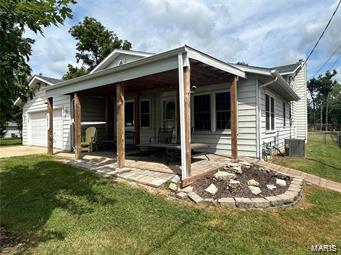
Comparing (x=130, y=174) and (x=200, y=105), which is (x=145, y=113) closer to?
(x=200, y=105)

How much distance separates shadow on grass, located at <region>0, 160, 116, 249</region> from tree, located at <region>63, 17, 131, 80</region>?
63.9 feet

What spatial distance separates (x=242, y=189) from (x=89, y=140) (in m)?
7.84

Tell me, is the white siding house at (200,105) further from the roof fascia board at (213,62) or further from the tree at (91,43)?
the tree at (91,43)

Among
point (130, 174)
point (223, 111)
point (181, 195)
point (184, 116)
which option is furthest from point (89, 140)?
point (181, 195)

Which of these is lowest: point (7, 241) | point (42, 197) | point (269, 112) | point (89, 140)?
point (7, 241)

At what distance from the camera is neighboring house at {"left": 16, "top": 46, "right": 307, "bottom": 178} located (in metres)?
6.04

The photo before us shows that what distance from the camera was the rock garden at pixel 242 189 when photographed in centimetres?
454

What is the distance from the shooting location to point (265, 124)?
30.0ft

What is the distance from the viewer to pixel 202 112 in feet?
31.0

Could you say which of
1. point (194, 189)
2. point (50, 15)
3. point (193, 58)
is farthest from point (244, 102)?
point (50, 15)

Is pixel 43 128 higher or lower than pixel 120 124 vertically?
lower

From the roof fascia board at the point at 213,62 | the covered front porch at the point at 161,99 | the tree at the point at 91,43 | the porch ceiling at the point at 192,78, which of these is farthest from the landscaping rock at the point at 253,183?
the tree at the point at 91,43

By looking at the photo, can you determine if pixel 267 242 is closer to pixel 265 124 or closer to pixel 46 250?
pixel 46 250

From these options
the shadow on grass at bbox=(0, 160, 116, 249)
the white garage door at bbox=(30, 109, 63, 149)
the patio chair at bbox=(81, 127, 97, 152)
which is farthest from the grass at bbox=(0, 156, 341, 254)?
the white garage door at bbox=(30, 109, 63, 149)
